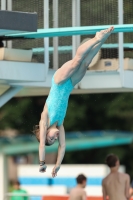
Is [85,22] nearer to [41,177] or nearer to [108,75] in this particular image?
[108,75]

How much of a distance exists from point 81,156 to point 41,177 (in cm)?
1101

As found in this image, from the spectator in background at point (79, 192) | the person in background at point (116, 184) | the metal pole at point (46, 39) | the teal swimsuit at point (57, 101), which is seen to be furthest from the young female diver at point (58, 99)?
the metal pole at point (46, 39)

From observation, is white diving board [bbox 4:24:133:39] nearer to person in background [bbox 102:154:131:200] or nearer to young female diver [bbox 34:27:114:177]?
young female diver [bbox 34:27:114:177]

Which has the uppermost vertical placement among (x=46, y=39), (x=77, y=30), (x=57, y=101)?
(x=46, y=39)

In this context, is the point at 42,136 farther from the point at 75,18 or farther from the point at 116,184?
the point at 75,18

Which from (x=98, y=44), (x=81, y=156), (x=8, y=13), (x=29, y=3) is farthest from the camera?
(x=81, y=156)

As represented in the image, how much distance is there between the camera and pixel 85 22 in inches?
696

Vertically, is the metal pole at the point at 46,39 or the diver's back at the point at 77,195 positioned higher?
the metal pole at the point at 46,39

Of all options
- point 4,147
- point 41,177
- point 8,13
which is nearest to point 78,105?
point 4,147

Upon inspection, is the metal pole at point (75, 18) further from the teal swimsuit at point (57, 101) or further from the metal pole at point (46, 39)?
the teal swimsuit at point (57, 101)

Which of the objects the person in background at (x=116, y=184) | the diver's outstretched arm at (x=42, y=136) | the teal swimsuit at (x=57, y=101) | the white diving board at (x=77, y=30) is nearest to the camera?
the diver's outstretched arm at (x=42, y=136)

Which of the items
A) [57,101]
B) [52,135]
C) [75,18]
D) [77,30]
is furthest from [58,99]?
[75,18]

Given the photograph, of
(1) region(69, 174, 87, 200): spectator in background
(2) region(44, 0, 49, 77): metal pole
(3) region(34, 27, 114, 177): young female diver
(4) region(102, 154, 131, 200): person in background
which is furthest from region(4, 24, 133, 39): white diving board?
(1) region(69, 174, 87, 200): spectator in background

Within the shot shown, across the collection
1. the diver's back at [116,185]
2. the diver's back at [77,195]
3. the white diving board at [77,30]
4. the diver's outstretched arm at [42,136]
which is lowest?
the diver's back at [77,195]
